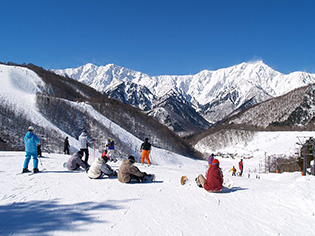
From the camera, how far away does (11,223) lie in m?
4.79

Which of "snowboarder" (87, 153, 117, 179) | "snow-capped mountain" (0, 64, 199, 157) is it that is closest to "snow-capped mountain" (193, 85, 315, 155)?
"snow-capped mountain" (0, 64, 199, 157)

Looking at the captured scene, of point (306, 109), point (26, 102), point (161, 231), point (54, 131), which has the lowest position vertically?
point (161, 231)

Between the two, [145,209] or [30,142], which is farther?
[30,142]

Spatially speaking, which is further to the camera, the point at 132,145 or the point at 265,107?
the point at 265,107

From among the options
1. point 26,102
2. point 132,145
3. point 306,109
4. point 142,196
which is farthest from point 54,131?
point 306,109

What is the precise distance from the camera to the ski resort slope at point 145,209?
16.2 feet

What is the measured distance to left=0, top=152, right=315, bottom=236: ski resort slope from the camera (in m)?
4.94

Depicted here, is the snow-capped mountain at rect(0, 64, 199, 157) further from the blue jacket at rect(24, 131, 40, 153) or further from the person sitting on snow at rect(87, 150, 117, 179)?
the person sitting on snow at rect(87, 150, 117, 179)

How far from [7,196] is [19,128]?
36.9 metres

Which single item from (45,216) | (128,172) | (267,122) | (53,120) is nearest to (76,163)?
(128,172)

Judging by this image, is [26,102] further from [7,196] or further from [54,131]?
[7,196]

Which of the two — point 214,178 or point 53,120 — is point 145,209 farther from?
A: point 53,120

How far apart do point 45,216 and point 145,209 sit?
8.17 ft

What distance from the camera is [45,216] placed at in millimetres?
5270
